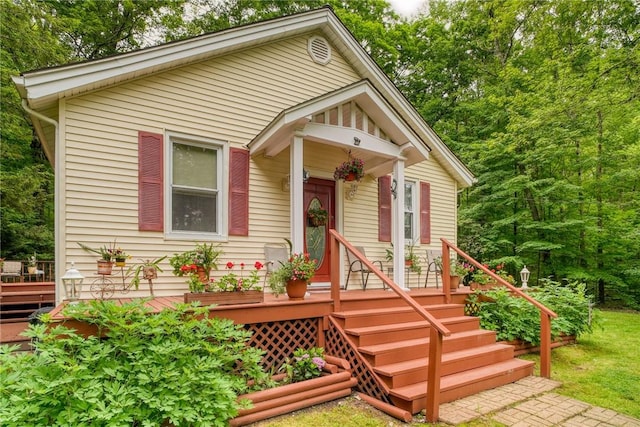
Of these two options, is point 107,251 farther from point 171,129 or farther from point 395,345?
point 395,345

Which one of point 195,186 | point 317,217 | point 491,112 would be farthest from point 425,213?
point 491,112

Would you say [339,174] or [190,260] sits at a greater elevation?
[339,174]

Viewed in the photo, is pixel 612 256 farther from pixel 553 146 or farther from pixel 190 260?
pixel 190 260

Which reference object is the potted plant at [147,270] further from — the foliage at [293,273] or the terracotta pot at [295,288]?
the terracotta pot at [295,288]

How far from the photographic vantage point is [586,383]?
4.74 metres

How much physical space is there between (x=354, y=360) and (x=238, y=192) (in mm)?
3144

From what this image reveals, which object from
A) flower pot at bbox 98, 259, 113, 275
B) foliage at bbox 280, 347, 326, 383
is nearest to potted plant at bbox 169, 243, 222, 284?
flower pot at bbox 98, 259, 113, 275

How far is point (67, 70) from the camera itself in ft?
14.7

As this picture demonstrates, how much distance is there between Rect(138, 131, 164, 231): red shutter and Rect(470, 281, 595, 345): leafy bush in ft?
18.0

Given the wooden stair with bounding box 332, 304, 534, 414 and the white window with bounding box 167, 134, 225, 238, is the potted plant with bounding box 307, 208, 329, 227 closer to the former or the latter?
the white window with bounding box 167, 134, 225, 238

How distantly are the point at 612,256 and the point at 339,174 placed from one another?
37.1 ft

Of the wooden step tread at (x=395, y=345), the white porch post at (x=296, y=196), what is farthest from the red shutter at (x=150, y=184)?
the wooden step tread at (x=395, y=345)

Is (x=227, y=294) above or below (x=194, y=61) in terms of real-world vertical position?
below

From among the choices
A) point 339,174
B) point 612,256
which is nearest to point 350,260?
point 339,174
